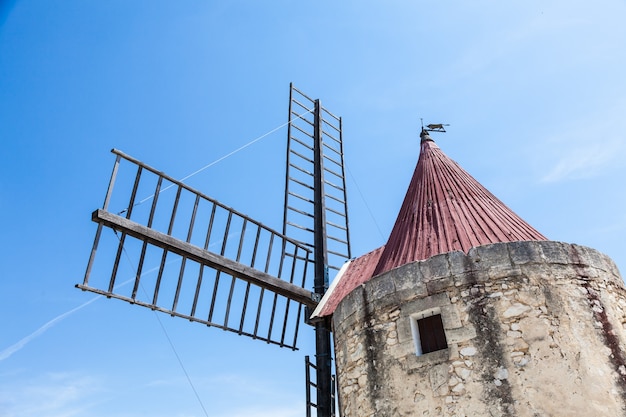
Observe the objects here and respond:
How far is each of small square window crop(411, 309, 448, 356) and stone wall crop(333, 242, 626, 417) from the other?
0.07m

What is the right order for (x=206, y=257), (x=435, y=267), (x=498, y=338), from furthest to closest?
1. (x=206, y=257)
2. (x=435, y=267)
3. (x=498, y=338)

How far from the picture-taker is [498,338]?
4789 mm

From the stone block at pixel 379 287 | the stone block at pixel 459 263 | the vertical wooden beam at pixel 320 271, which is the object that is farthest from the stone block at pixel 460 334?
the vertical wooden beam at pixel 320 271

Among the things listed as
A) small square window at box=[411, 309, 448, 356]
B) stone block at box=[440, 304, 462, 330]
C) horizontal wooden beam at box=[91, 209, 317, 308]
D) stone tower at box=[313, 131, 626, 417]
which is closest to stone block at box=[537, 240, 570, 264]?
stone tower at box=[313, 131, 626, 417]

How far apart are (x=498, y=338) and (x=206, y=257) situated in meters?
4.64

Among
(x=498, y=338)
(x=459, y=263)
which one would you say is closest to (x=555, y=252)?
(x=459, y=263)

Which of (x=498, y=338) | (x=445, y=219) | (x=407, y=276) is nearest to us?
(x=498, y=338)

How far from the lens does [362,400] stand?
17.6 ft

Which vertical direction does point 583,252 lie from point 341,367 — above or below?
above

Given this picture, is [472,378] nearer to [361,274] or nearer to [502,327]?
[502,327]

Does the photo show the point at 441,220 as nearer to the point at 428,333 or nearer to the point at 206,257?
the point at 428,333

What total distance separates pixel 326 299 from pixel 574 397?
436 centimetres

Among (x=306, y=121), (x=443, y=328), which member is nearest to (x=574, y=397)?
(x=443, y=328)

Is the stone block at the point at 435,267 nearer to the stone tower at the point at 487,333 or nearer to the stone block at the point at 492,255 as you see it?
the stone tower at the point at 487,333
